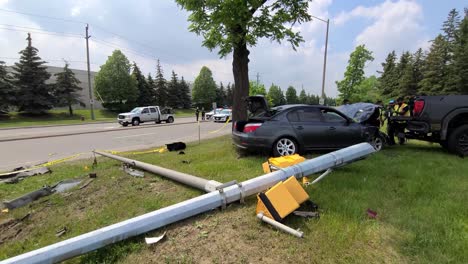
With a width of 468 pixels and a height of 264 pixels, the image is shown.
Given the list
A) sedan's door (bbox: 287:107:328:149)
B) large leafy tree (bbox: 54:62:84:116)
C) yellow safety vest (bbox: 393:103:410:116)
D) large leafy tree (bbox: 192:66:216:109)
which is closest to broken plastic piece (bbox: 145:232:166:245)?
sedan's door (bbox: 287:107:328:149)

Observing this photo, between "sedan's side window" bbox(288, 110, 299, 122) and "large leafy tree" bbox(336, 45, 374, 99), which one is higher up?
"large leafy tree" bbox(336, 45, 374, 99)

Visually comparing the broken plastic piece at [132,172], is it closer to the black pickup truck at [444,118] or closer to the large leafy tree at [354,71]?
the black pickup truck at [444,118]

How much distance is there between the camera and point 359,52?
46.1 m

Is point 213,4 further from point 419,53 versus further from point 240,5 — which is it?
point 419,53

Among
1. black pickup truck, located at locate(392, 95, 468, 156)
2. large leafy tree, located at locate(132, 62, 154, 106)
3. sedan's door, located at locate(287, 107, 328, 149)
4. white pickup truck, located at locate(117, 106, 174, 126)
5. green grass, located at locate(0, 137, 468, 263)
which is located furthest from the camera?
large leafy tree, located at locate(132, 62, 154, 106)

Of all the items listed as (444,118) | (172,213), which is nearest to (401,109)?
(444,118)

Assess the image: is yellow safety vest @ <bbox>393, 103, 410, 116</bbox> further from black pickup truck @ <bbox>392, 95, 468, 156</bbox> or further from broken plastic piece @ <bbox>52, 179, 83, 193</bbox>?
Answer: broken plastic piece @ <bbox>52, 179, 83, 193</bbox>

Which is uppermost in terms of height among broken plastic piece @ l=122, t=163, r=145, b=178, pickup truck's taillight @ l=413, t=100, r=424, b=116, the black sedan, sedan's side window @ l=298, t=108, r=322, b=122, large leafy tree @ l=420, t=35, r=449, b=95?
large leafy tree @ l=420, t=35, r=449, b=95

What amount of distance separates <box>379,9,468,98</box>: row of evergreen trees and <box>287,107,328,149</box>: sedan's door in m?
41.9

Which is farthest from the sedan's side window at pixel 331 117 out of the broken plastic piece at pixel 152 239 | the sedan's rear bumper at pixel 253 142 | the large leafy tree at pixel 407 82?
the large leafy tree at pixel 407 82

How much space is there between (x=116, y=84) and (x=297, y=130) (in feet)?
168

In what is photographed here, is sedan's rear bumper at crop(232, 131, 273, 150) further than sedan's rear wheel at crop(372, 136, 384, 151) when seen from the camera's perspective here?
No

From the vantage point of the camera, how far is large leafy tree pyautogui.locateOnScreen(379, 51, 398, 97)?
59.6 m

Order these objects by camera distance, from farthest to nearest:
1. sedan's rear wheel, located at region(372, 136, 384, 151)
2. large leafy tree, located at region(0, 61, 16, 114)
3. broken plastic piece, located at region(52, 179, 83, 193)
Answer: large leafy tree, located at region(0, 61, 16, 114) → sedan's rear wheel, located at region(372, 136, 384, 151) → broken plastic piece, located at region(52, 179, 83, 193)
